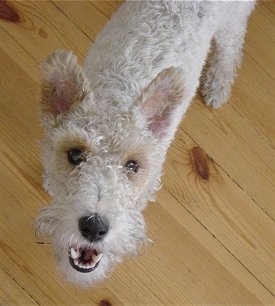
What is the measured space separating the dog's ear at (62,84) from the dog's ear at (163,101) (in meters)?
0.16

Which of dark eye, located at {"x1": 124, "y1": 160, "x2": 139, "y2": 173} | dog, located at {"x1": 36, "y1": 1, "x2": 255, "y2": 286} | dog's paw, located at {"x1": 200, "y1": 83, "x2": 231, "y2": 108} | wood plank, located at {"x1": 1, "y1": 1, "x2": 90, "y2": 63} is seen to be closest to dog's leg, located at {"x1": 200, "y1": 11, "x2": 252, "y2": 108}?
dog's paw, located at {"x1": 200, "y1": 83, "x2": 231, "y2": 108}

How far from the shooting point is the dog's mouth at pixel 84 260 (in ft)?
4.30

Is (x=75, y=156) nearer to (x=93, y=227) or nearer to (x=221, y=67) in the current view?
(x=93, y=227)

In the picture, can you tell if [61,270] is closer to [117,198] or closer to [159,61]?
[117,198]


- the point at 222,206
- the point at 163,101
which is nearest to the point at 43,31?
the point at 163,101

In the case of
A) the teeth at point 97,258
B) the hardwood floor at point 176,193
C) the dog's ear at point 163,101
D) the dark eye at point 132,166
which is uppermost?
the dog's ear at point 163,101

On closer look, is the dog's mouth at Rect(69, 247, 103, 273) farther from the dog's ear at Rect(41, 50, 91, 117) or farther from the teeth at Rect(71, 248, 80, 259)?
the dog's ear at Rect(41, 50, 91, 117)

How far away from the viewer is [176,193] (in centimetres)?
187

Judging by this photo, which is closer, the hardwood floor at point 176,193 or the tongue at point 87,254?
the tongue at point 87,254

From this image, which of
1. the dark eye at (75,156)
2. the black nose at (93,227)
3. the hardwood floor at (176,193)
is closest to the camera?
the black nose at (93,227)

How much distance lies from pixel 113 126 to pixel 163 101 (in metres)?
0.15

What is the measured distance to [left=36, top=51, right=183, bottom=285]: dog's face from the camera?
3.94 ft

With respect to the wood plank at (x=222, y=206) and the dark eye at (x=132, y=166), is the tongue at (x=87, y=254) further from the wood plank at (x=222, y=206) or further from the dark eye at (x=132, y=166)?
the wood plank at (x=222, y=206)

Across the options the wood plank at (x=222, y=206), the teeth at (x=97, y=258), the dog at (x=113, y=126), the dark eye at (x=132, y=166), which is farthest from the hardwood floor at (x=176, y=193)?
the dark eye at (x=132, y=166)
